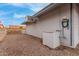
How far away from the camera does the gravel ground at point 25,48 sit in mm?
3867

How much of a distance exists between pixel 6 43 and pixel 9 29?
1.53 ft

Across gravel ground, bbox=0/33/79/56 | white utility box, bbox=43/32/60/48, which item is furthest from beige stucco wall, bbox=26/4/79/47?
gravel ground, bbox=0/33/79/56

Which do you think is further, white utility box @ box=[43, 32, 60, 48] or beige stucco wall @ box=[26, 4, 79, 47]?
beige stucco wall @ box=[26, 4, 79, 47]

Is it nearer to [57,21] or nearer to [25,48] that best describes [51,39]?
[57,21]

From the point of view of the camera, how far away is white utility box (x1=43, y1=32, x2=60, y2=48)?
4289 mm

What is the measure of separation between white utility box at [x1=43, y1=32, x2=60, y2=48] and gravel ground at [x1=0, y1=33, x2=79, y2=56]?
0.15m

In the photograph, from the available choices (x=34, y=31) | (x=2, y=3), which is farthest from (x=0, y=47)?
(x=34, y=31)

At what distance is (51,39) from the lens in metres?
4.34

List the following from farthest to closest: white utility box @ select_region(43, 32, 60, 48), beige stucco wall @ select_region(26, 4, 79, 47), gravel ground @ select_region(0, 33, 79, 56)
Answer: beige stucco wall @ select_region(26, 4, 79, 47)
white utility box @ select_region(43, 32, 60, 48)
gravel ground @ select_region(0, 33, 79, 56)

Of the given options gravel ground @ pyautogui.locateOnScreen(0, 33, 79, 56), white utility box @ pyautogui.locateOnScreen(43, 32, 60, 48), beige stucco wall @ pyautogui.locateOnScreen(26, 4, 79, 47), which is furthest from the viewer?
beige stucco wall @ pyautogui.locateOnScreen(26, 4, 79, 47)

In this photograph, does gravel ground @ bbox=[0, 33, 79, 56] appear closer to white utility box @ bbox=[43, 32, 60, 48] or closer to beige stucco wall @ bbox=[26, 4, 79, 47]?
white utility box @ bbox=[43, 32, 60, 48]

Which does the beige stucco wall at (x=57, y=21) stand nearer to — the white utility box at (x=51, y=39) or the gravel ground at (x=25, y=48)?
the white utility box at (x=51, y=39)

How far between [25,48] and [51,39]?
0.87 meters

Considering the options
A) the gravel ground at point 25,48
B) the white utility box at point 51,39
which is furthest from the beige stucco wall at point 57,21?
the gravel ground at point 25,48
